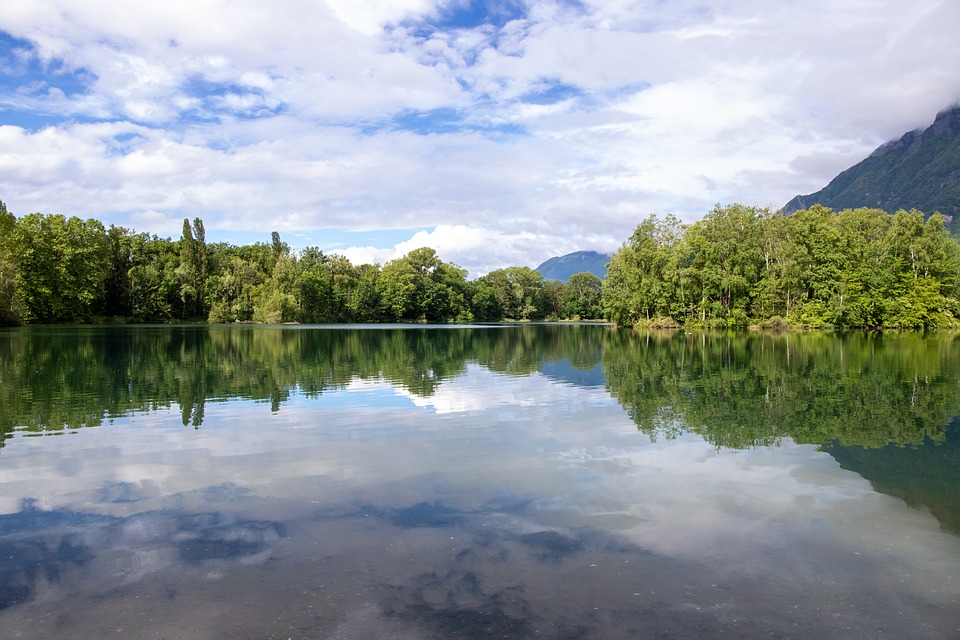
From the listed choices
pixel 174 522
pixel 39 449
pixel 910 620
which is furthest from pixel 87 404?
pixel 910 620

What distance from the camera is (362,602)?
611 cm

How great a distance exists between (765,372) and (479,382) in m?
13.1

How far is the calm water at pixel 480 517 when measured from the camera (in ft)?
19.4

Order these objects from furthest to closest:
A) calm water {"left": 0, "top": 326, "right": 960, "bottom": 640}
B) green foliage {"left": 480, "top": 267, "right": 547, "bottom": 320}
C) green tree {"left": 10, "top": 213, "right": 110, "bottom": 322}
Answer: green foliage {"left": 480, "top": 267, "right": 547, "bottom": 320} → green tree {"left": 10, "top": 213, "right": 110, "bottom": 322} → calm water {"left": 0, "top": 326, "right": 960, "bottom": 640}

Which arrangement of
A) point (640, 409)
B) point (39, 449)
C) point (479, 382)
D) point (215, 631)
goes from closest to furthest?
point (215, 631), point (39, 449), point (640, 409), point (479, 382)

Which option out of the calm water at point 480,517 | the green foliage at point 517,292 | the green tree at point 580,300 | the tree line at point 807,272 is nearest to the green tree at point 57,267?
the calm water at point 480,517

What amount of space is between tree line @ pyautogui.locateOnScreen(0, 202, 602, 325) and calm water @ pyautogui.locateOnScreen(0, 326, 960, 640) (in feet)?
235

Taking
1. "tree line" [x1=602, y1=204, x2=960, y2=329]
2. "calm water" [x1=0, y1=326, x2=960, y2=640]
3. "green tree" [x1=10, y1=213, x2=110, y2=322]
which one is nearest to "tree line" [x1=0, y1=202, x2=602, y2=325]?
"green tree" [x1=10, y1=213, x2=110, y2=322]

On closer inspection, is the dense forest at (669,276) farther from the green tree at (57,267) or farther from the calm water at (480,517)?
the calm water at (480,517)

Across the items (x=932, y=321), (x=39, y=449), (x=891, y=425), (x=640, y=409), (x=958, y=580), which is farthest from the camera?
(x=932, y=321)

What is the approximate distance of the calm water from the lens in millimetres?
5926

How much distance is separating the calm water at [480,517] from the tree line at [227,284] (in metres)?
71.6

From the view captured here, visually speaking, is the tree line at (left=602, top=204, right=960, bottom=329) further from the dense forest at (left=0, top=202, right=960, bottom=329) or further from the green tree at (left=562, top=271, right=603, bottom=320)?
the green tree at (left=562, top=271, right=603, bottom=320)

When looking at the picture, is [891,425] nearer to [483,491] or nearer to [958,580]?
[958,580]
